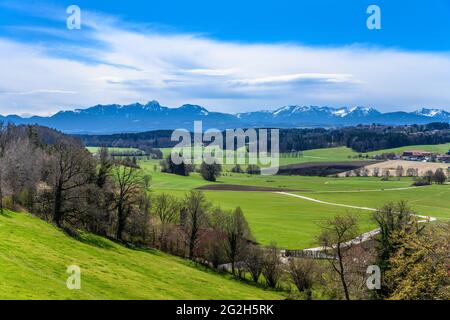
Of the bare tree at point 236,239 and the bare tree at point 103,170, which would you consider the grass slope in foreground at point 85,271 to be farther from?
the bare tree at point 103,170

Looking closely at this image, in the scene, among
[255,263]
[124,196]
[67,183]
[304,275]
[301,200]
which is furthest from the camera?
[301,200]

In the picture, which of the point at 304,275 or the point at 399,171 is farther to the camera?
the point at 399,171

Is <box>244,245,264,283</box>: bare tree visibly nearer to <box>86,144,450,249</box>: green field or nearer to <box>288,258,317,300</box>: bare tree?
<box>288,258,317,300</box>: bare tree

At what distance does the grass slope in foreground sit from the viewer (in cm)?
2323

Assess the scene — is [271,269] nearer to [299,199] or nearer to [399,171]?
[299,199]

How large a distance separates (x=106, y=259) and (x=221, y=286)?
1228 centimetres

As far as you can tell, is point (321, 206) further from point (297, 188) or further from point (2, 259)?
point (2, 259)

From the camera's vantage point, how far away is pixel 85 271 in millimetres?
31219

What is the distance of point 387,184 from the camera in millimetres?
162375

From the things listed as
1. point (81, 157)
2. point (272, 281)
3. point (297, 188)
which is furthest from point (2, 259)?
point (297, 188)

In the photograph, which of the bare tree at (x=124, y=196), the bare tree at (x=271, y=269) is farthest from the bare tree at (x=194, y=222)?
the bare tree at (x=271, y=269)

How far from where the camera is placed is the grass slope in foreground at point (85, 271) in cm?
2323

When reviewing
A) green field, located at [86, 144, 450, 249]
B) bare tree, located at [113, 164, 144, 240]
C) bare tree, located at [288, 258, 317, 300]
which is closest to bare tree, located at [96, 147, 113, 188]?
bare tree, located at [113, 164, 144, 240]

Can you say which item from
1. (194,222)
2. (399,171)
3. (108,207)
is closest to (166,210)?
(194,222)
